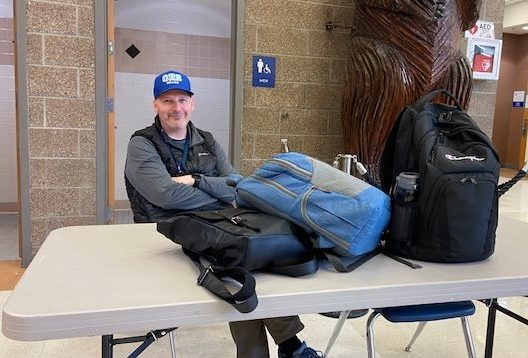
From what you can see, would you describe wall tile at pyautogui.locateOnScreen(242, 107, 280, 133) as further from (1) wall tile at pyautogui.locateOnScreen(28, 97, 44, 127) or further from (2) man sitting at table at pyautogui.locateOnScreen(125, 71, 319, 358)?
(1) wall tile at pyautogui.locateOnScreen(28, 97, 44, 127)

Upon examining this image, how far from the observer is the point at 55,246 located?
1.15 metres

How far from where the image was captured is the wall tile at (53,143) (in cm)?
275

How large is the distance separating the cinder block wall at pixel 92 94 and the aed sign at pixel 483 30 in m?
0.05

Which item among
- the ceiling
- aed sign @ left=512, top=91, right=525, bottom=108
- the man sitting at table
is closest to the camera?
the man sitting at table

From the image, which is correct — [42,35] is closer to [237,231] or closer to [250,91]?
[250,91]

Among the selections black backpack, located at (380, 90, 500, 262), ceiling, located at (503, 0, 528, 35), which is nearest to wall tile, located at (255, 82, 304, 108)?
black backpack, located at (380, 90, 500, 262)

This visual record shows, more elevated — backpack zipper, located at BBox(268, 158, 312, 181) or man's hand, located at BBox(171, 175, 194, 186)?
backpack zipper, located at BBox(268, 158, 312, 181)

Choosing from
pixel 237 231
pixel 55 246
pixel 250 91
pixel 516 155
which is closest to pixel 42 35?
pixel 250 91

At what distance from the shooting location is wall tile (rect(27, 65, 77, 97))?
2.70 metres

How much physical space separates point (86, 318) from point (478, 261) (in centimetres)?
91

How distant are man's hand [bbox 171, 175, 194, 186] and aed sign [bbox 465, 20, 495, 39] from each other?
2629mm

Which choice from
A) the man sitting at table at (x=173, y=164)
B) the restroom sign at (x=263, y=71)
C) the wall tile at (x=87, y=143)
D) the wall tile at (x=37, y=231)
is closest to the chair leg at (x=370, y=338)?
the man sitting at table at (x=173, y=164)

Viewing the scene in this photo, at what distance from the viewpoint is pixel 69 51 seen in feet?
8.95

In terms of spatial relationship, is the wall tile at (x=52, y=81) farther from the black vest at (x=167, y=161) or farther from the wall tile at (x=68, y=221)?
the black vest at (x=167, y=161)
